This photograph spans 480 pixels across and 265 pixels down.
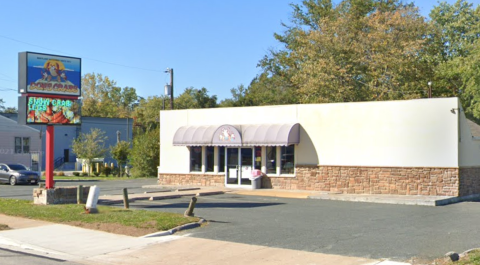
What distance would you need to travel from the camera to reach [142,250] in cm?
1211

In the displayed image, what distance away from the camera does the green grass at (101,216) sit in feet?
48.4

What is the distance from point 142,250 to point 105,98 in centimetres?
8958

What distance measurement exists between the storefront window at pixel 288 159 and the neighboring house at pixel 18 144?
2994 cm

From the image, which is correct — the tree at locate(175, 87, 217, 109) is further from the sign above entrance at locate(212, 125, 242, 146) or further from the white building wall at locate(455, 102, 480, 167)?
the white building wall at locate(455, 102, 480, 167)

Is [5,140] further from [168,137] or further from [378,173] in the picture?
[378,173]

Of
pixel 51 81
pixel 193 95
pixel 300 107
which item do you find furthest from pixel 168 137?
pixel 193 95

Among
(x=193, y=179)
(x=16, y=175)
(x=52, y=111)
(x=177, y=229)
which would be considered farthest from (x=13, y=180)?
(x=177, y=229)

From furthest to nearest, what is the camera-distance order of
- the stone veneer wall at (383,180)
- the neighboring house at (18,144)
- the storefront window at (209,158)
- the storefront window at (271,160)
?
the neighboring house at (18,144)
the storefront window at (209,158)
the storefront window at (271,160)
the stone veneer wall at (383,180)

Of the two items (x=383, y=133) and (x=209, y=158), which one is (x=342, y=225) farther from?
(x=209, y=158)

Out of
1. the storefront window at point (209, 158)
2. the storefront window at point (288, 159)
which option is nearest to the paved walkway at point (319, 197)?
the storefront window at point (288, 159)

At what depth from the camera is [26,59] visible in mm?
19109

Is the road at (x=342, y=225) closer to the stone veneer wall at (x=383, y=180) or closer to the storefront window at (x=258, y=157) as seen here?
the stone veneer wall at (x=383, y=180)

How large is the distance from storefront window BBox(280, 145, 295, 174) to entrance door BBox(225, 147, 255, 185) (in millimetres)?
1655

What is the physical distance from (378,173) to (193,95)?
59.0 meters
